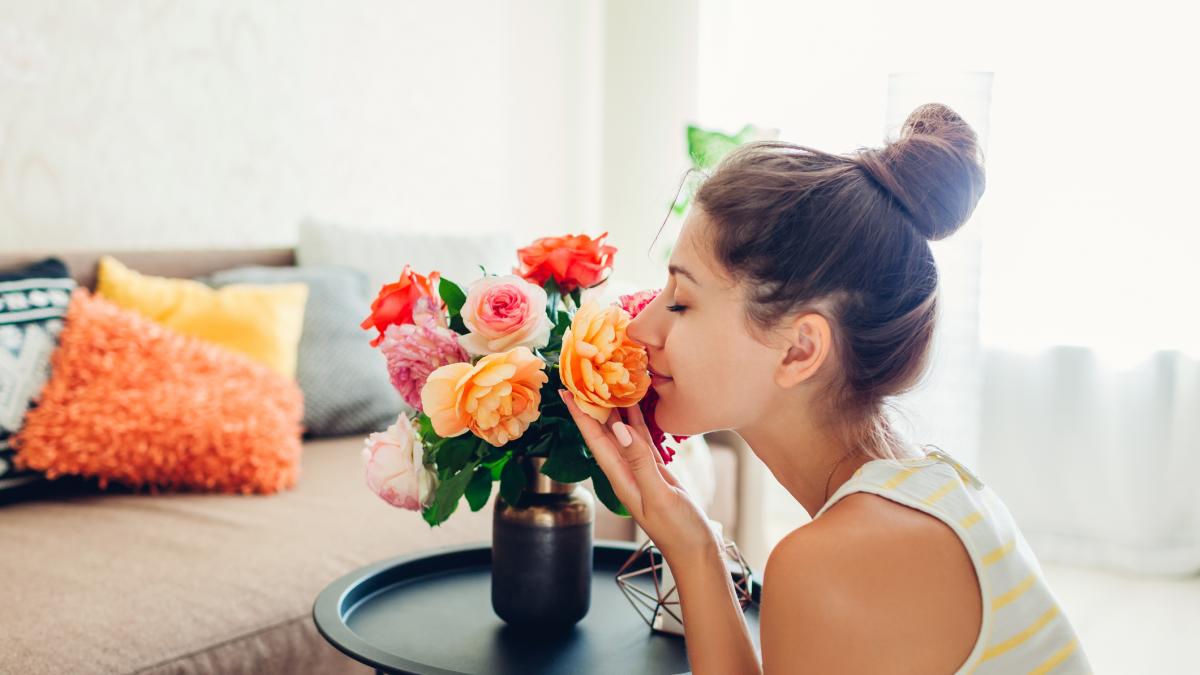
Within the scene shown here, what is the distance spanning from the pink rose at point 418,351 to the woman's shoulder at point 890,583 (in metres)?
0.40

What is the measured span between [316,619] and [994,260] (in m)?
2.66

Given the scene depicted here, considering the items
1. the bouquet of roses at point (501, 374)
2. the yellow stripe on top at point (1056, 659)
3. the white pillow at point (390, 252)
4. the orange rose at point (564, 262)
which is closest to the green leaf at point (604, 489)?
the bouquet of roses at point (501, 374)

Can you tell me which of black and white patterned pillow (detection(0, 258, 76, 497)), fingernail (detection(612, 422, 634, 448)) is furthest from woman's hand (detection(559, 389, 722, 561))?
black and white patterned pillow (detection(0, 258, 76, 497))

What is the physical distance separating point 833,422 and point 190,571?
39.8 inches

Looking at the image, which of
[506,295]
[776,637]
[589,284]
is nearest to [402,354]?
[506,295]

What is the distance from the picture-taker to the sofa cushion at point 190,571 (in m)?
1.34

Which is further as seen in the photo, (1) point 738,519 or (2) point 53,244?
(1) point 738,519

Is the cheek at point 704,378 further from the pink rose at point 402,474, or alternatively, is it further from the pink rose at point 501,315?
the pink rose at point 402,474

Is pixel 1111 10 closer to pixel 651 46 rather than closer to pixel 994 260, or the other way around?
pixel 994 260

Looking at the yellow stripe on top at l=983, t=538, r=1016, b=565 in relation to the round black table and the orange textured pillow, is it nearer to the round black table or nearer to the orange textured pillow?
the round black table

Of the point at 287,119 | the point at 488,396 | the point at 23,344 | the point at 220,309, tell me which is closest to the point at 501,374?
the point at 488,396

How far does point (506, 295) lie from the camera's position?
3.52 ft

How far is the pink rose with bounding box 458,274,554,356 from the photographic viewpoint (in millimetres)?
1063

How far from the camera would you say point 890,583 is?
3.00 ft
